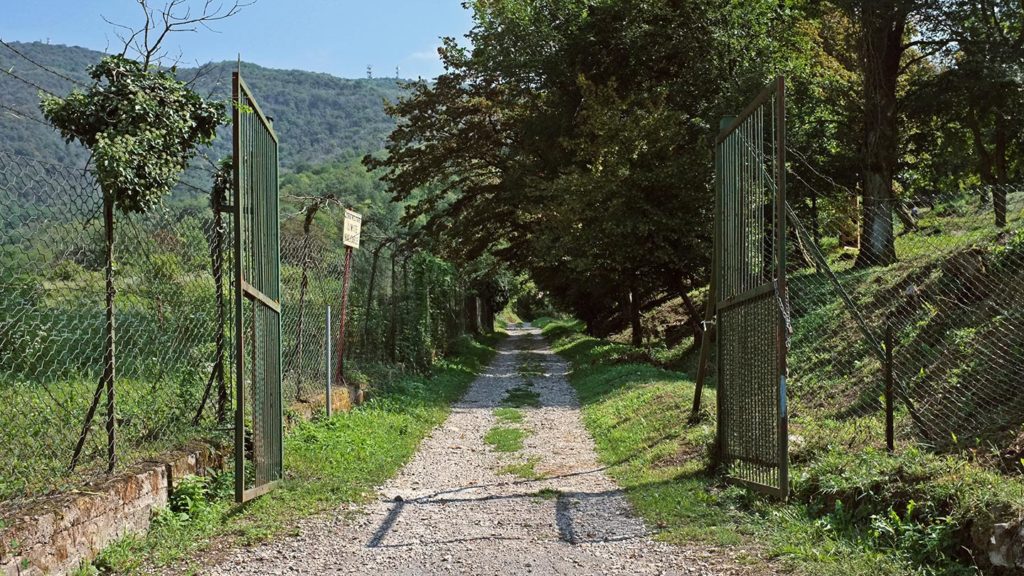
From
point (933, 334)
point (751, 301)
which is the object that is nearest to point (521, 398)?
point (933, 334)

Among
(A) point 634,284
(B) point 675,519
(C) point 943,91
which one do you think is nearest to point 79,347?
(B) point 675,519

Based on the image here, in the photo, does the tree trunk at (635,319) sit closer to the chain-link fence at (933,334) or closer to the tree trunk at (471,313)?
the chain-link fence at (933,334)

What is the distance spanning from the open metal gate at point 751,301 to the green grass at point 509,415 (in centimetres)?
526

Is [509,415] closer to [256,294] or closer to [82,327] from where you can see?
[256,294]

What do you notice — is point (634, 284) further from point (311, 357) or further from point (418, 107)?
point (311, 357)

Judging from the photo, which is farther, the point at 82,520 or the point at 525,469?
the point at 525,469

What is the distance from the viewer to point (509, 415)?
1327 cm

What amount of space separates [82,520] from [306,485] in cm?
260

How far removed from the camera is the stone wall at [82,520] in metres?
4.20

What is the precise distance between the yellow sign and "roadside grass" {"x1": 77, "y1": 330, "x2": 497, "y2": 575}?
2347 millimetres

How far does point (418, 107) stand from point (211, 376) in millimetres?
19513

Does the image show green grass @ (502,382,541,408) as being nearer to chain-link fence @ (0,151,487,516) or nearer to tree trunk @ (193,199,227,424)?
chain-link fence @ (0,151,487,516)

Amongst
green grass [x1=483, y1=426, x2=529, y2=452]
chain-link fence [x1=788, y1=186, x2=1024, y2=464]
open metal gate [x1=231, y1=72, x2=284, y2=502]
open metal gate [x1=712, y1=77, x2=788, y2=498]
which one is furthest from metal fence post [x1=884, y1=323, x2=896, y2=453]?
open metal gate [x1=231, y1=72, x2=284, y2=502]

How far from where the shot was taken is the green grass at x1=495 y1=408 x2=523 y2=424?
12859mm
